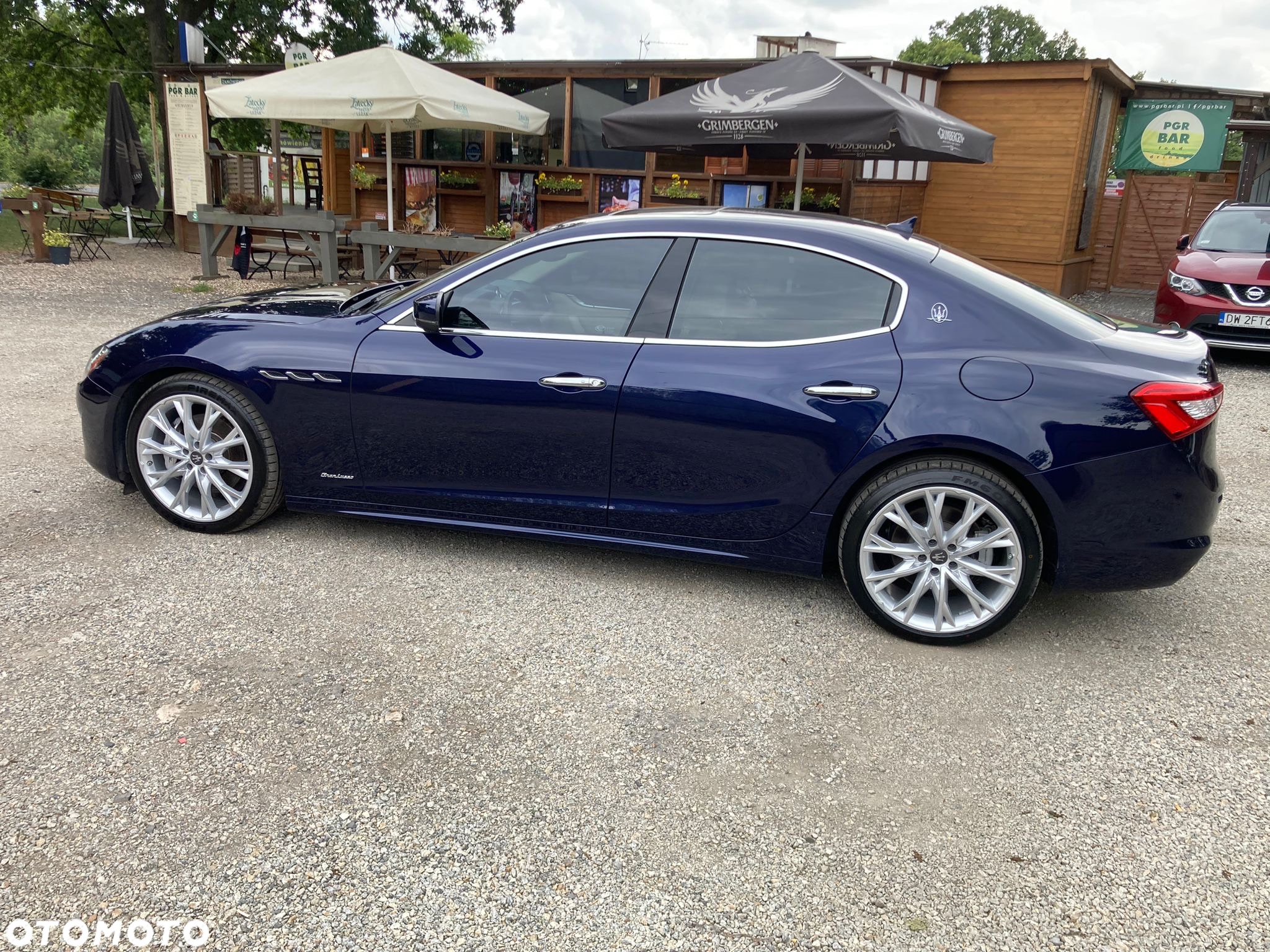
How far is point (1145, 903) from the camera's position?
2.35 m

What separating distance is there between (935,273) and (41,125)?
111 meters

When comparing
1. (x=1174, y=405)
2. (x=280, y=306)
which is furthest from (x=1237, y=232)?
(x=280, y=306)

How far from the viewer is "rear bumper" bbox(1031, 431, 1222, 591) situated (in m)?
3.36

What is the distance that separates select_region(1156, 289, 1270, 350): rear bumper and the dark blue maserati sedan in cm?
607

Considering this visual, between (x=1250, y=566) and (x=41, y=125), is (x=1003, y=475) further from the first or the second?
(x=41, y=125)

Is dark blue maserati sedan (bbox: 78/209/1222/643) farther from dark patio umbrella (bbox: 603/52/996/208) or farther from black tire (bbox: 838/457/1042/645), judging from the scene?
dark patio umbrella (bbox: 603/52/996/208)

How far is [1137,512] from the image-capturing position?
340 centimetres

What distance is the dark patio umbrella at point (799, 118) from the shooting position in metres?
8.03

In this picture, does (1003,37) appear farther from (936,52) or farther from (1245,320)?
(1245,320)

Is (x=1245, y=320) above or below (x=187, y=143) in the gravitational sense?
below

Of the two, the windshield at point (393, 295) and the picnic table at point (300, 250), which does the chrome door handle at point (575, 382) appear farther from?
the picnic table at point (300, 250)

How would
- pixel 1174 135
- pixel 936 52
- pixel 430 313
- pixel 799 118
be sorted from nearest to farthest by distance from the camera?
pixel 430 313 → pixel 799 118 → pixel 1174 135 → pixel 936 52

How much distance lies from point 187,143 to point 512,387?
15.0 metres

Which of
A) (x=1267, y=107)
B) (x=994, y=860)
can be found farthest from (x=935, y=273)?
(x=1267, y=107)
